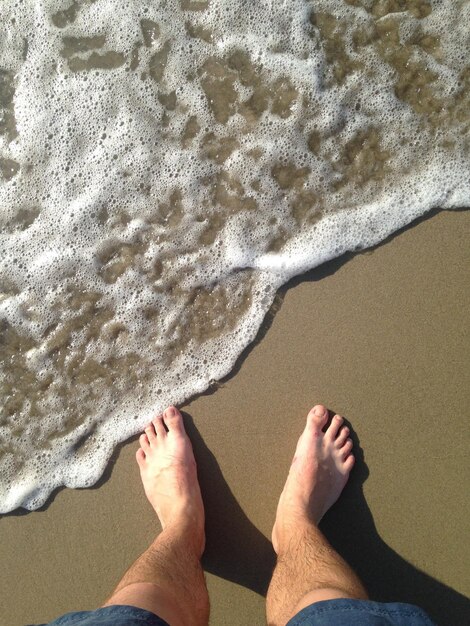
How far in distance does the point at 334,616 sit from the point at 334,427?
68 cm

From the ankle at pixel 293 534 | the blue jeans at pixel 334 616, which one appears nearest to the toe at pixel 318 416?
the ankle at pixel 293 534

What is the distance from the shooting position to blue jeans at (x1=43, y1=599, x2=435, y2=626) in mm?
1456

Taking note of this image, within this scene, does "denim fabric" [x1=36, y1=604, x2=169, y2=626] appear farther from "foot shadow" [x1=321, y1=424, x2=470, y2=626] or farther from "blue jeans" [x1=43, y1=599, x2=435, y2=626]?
"foot shadow" [x1=321, y1=424, x2=470, y2=626]

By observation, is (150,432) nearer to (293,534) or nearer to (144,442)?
(144,442)

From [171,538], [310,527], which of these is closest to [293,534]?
[310,527]

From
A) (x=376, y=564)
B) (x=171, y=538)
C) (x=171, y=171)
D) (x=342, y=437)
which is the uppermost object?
(x=171, y=171)

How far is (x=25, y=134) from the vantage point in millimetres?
2139

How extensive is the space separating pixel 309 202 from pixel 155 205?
0.64m

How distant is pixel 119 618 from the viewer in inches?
58.9

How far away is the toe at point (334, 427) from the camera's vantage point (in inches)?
78.0

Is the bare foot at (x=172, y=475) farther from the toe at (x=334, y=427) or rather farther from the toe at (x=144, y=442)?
the toe at (x=334, y=427)

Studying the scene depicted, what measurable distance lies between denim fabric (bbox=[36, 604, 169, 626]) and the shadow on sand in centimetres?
48

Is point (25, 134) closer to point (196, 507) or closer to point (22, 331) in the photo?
point (22, 331)

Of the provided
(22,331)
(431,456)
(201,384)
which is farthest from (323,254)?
(22,331)
